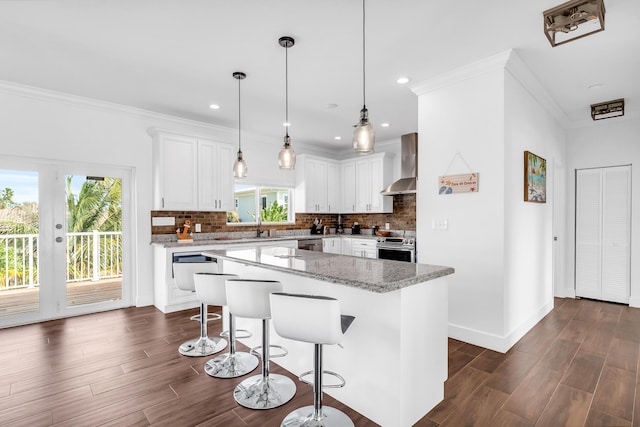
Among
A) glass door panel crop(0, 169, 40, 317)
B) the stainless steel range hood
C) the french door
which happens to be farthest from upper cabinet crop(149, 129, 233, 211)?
the stainless steel range hood

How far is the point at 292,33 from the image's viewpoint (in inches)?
103

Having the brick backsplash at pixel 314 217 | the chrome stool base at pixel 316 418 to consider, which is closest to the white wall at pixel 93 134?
the brick backsplash at pixel 314 217

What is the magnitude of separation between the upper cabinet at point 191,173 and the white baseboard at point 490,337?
3.68 metres

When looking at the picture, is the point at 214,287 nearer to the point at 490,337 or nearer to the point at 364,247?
the point at 490,337

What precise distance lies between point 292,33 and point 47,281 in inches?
162

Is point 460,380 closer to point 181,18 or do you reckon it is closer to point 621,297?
point 181,18

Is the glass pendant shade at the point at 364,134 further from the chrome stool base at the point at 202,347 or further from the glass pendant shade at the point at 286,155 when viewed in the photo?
the chrome stool base at the point at 202,347

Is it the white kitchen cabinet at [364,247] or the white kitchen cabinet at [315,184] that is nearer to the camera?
the white kitchen cabinet at [364,247]

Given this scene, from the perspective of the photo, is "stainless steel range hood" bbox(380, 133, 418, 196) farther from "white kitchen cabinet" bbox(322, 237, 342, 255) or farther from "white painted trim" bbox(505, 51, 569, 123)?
"white kitchen cabinet" bbox(322, 237, 342, 255)

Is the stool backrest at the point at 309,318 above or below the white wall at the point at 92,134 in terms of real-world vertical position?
below

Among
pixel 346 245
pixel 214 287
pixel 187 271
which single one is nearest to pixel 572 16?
pixel 214 287

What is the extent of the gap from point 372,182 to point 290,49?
147 inches

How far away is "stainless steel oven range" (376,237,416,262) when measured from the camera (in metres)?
4.86

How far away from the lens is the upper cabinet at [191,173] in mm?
4516
